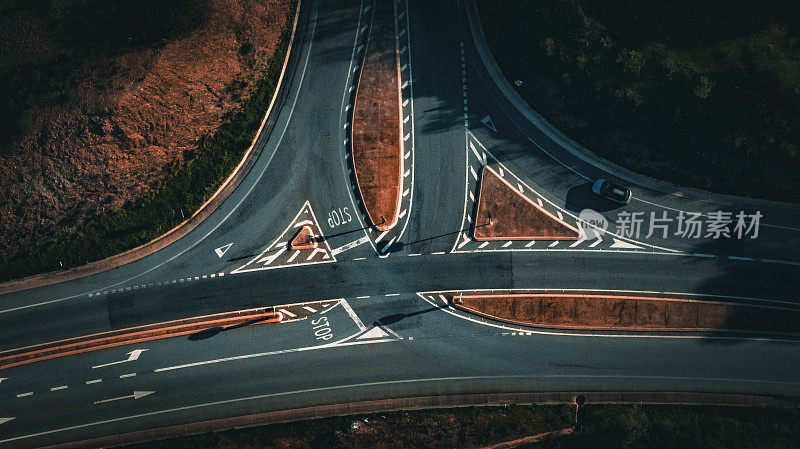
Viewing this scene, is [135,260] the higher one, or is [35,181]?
[35,181]

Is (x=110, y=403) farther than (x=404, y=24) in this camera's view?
No

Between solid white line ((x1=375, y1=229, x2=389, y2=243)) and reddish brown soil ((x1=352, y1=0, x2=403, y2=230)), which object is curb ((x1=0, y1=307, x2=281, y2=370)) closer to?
solid white line ((x1=375, y1=229, x2=389, y2=243))

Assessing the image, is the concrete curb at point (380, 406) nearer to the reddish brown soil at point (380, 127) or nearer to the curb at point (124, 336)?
the curb at point (124, 336)

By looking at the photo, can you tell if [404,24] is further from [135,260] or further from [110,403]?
[110,403]

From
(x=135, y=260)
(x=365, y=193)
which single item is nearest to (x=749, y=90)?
(x=365, y=193)

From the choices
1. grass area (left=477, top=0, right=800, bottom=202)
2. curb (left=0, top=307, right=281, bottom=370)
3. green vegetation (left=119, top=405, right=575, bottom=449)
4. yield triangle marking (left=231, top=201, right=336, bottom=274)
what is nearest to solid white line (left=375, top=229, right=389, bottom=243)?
yield triangle marking (left=231, top=201, right=336, bottom=274)
